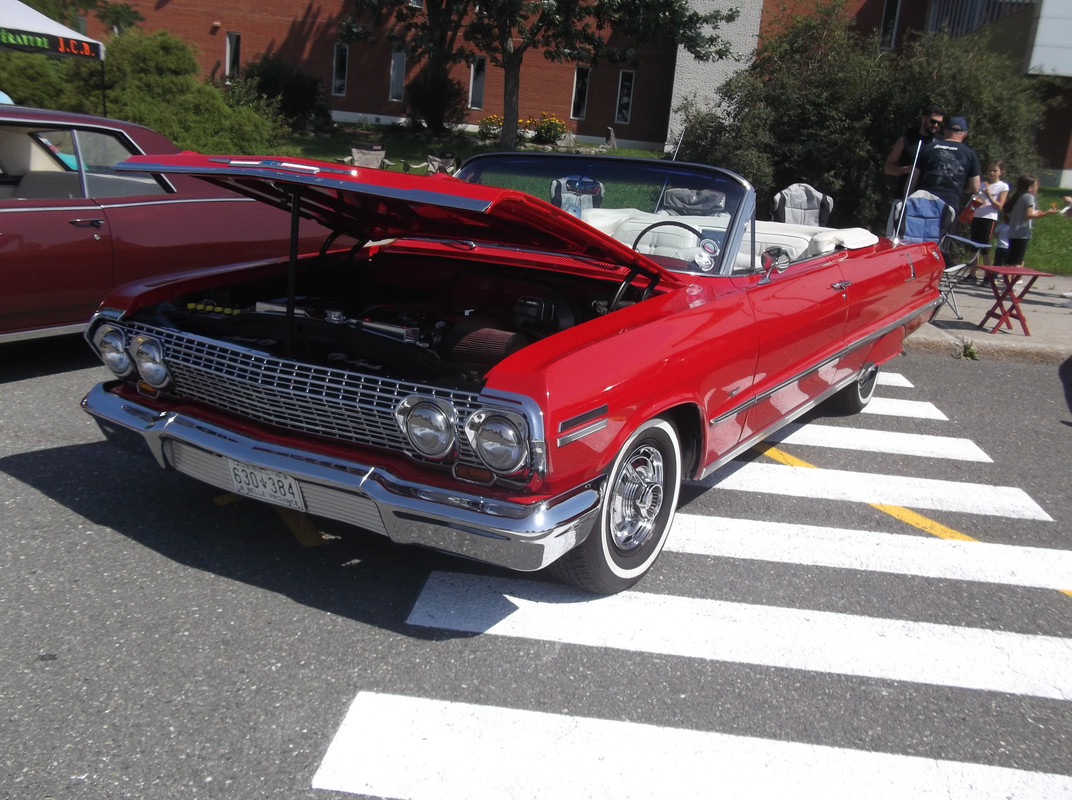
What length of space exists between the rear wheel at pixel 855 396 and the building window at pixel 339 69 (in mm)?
29509

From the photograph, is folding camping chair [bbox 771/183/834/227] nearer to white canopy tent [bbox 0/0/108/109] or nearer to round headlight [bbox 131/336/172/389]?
round headlight [bbox 131/336/172/389]

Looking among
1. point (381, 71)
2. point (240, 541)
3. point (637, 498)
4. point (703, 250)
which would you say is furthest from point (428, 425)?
point (381, 71)

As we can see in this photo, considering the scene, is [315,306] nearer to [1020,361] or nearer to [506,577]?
[506,577]

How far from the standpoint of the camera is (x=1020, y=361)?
8.58m

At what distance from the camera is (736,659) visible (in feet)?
10.6

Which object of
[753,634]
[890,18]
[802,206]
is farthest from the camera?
[890,18]

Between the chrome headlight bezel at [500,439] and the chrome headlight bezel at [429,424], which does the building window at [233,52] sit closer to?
the chrome headlight bezel at [429,424]

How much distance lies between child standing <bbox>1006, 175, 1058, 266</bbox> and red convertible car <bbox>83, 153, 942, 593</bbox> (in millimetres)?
7026

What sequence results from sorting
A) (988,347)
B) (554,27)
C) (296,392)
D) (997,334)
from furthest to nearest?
(554,27)
(997,334)
(988,347)
(296,392)

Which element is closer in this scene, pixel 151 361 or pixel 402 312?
pixel 151 361

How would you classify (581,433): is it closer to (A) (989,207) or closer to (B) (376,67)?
(A) (989,207)

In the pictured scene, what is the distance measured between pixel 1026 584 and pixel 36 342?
641 centimetres

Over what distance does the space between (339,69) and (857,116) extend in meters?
23.5

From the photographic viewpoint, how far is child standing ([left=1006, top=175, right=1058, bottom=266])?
10891 millimetres
